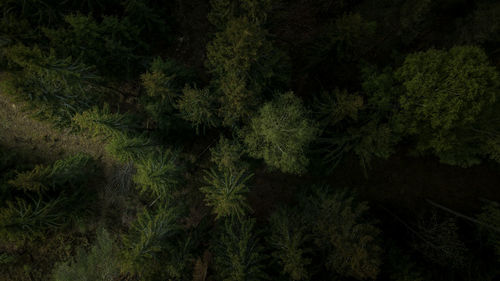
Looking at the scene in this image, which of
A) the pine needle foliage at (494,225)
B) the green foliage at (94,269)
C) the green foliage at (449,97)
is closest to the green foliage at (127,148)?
the green foliage at (94,269)

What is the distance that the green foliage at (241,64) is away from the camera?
930 centimetres

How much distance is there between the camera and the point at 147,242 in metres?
10.4

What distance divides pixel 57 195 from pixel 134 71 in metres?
8.91

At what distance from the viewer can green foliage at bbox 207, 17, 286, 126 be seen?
9305 millimetres

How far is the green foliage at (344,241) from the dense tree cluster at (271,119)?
67 mm

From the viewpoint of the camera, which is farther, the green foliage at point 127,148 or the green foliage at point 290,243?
the green foliage at point 290,243

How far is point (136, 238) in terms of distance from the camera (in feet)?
36.4

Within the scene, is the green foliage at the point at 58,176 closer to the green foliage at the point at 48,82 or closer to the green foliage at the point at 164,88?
the green foliage at the point at 48,82

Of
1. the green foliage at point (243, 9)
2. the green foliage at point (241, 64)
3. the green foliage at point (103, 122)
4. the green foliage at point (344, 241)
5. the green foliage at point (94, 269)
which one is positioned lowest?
the green foliage at point (94, 269)

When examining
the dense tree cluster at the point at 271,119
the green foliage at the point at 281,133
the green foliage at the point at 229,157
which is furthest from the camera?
the green foliage at the point at 229,157

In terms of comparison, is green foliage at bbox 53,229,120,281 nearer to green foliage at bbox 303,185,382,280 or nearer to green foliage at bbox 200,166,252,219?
green foliage at bbox 200,166,252,219

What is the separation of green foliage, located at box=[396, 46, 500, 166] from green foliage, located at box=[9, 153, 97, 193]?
18336 mm

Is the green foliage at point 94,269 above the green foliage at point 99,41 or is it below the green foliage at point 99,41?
below

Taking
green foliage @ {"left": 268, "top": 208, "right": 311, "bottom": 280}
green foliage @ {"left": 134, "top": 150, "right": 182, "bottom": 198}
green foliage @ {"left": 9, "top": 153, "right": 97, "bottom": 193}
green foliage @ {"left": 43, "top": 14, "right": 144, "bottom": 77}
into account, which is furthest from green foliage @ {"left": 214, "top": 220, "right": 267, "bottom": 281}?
green foliage @ {"left": 43, "top": 14, "right": 144, "bottom": 77}
